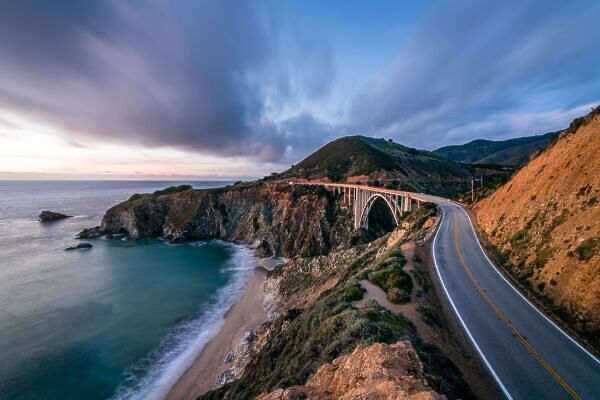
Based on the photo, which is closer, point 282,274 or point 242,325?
point 242,325

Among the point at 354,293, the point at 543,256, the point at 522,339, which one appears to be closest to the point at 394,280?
the point at 354,293

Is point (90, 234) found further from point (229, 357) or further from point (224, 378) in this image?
point (224, 378)

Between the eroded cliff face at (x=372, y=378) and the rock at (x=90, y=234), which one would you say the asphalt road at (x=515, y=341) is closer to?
the eroded cliff face at (x=372, y=378)

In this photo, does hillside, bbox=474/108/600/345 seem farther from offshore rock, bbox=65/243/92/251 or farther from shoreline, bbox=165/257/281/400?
offshore rock, bbox=65/243/92/251

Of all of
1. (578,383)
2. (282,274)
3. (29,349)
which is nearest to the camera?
(578,383)

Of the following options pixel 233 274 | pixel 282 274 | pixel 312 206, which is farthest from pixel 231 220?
pixel 282 274

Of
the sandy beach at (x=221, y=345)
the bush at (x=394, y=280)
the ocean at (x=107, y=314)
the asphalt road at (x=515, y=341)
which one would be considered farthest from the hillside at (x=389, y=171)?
the asphalt road at (x=515, y=341)

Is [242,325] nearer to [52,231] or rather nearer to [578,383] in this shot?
[578,383]
